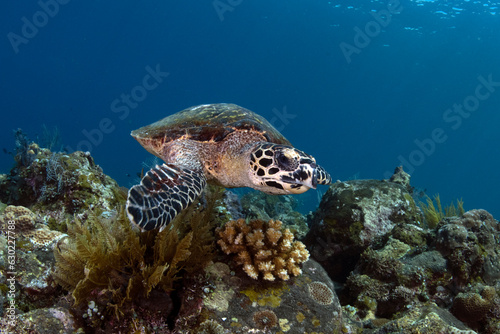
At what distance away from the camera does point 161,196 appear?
2461 millimetres

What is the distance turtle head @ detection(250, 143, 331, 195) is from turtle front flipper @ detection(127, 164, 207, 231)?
2.53 feet

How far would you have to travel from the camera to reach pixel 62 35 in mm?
84875

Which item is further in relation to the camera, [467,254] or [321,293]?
[467,254]

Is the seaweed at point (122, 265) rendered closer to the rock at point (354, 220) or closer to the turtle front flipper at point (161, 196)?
the turtle front flipper at point (161, 196)

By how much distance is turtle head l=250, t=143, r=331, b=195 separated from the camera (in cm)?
317

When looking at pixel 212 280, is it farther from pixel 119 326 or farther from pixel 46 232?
pixel 46 232

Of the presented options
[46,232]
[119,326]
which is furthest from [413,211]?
[46,232]

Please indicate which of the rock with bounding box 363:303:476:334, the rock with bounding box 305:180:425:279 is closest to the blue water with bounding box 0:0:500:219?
the rock with bounding box 305:180:425:279

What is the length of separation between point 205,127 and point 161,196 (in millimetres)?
1873

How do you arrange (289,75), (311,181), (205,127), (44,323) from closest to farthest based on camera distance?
(44,323) < (311,181) < (205,127) < (289,75)

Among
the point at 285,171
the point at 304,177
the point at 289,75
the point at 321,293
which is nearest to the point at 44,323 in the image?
the point at 321,293

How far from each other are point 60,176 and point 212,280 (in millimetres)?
3211

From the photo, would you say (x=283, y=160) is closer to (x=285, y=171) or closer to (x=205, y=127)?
(x=285, y=171)

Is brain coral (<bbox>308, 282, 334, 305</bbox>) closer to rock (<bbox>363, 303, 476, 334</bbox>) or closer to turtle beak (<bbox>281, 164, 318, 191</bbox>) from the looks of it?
rock (<bbox>363, 303, 476, 334</bbox>)
